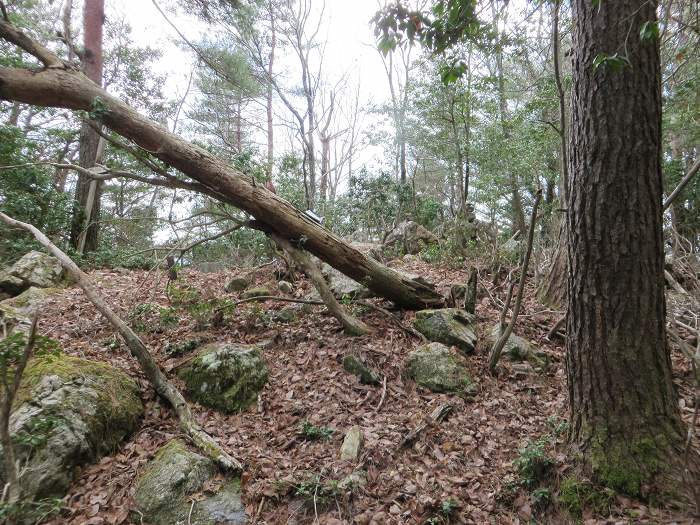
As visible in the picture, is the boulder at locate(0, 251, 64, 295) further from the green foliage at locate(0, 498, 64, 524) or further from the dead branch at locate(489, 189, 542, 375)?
the dead branch at locate(489, 189, 542, 375)

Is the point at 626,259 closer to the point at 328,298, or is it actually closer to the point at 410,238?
the point at 328,298

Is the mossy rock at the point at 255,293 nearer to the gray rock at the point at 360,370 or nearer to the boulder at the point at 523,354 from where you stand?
the gray rock at the point at 360,370

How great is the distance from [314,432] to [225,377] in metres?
1.15

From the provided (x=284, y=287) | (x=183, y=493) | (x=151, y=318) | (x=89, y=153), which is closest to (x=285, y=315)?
(x=284, y=287)

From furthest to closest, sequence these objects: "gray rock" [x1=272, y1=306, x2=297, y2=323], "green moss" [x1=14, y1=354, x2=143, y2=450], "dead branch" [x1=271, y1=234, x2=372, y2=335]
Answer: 1. "gray rock" [x1=272, y1=306, x2=297, y2=323]
2. "dead branch" [x1=271, y1=234, x2=372, y2=335]
3. "green moss" [x1=14, y1=354, x2=143, y2=450]

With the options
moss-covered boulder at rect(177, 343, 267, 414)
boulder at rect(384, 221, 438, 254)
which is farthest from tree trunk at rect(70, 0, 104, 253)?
boulder at rect(384, 221, 438, 254)

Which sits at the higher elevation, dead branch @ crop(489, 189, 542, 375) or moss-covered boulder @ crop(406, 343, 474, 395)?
dead branch @ crop(489, 189, 542, 375)

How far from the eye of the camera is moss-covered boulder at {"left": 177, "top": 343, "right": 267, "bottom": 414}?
4.00 meters

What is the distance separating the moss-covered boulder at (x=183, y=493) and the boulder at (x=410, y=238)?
816 cm

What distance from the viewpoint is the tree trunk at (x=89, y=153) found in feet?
27.5

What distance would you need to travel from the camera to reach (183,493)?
9.61ft

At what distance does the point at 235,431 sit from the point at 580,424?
2.88 metres

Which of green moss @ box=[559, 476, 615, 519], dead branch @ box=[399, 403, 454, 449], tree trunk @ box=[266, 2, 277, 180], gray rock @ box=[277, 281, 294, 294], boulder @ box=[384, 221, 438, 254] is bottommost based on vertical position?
green moss @ box=[559, 476, 615, 519]

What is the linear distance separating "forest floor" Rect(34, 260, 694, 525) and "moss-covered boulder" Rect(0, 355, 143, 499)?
0.48 feet
